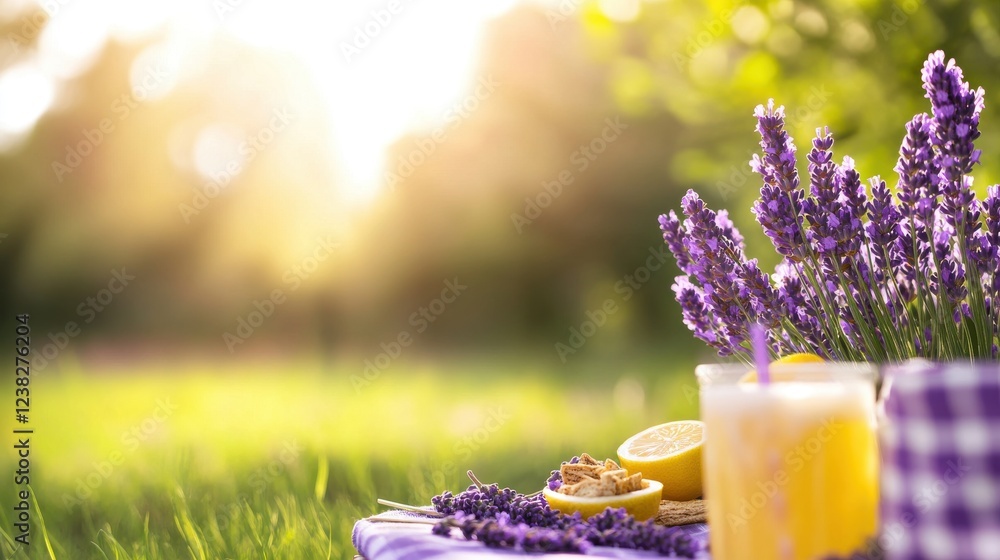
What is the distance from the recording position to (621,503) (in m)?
1.45

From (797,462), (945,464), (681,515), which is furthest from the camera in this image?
(681,515)

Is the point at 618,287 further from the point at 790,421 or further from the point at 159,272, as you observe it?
the point at 790,421

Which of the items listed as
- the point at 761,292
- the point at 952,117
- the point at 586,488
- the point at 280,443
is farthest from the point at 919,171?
the point at 280,443

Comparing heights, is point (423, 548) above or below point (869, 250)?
below

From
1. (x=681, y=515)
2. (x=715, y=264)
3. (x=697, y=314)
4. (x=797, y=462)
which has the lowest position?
(x=681, y=515)

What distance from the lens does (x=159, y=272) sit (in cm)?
484

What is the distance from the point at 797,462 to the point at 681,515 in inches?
24.1

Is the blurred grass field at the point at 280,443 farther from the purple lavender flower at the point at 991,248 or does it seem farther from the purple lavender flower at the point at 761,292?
the purple lavender flower at the point at 991,248

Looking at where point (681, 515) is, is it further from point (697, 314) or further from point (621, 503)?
point (697, 314)

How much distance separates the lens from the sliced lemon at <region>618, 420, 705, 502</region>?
164 cm

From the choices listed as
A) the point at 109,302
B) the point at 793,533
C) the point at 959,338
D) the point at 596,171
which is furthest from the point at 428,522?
the point at 596,171

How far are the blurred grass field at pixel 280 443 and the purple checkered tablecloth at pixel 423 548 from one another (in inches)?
37.9

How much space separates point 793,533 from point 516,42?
538 cm

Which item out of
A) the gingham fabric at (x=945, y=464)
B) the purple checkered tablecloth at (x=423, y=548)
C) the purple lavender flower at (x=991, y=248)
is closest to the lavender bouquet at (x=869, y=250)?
the purple lavender flower at (x=991, y=248)
